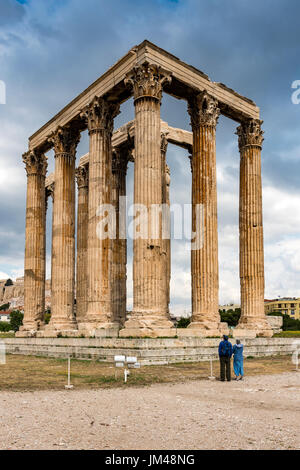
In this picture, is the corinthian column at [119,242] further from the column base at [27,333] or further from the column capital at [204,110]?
the column capital at [204,110]

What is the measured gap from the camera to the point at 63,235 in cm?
3681

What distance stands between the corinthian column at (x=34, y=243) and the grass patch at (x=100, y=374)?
1784 centimetres

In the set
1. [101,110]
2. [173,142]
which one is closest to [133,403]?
[101,110]

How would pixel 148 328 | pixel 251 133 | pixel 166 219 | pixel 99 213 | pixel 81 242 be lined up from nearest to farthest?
pixel 148 328
pixel 99 213
pixel 251 133
pixel 166 219
pixel 81 242

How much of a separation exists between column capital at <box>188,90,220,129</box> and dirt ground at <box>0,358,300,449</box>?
66.2ft

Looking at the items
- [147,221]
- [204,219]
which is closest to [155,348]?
[147,221]

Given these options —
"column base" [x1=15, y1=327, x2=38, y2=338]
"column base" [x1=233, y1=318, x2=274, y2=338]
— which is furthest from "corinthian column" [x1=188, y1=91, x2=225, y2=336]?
"column base" [x1=15, y1=327, x2=38, y2=338]

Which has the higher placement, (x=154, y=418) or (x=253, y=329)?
(x=253, y=329)

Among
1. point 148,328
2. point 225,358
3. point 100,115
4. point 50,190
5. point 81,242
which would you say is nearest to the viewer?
point 225,358

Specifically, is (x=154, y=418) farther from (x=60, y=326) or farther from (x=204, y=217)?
(x=60, y=326)

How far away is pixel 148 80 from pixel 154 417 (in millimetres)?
22036

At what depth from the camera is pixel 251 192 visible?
3528cm
